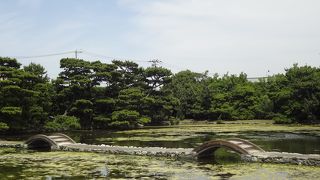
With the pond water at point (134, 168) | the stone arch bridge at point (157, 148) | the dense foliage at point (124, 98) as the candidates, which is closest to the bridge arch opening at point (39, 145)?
the stone arch bridge at point (157, 148)

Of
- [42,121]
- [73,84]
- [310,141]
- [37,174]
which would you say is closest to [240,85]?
[73,84]

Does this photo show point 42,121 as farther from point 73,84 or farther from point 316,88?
point 316,88

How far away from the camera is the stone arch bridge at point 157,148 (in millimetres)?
21156

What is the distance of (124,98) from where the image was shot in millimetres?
53094

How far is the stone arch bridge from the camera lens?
21156 mm

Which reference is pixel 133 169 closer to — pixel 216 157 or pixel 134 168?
pixel 134 168

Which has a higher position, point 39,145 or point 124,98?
point 124,98

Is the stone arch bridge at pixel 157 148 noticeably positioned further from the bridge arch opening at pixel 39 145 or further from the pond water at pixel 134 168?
the pond water at pixel 134 168

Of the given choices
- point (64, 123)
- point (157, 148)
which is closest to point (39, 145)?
point (157, 148)

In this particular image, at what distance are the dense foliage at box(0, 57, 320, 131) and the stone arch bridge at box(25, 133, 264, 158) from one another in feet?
37.5

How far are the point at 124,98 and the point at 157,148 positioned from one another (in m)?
29.4

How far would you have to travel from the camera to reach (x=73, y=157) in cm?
2309

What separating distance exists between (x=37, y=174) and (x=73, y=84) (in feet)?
113

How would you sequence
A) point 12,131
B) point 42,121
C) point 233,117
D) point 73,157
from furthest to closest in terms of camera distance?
point 233,117 → point 42,121 → point 12,131 → point 73,157
